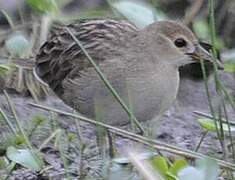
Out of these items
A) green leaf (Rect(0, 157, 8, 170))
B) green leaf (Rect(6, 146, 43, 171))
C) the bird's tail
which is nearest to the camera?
green leaf (Rect(6, 146, 43, 171))

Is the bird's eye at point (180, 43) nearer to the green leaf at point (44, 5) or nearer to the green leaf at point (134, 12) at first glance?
the green leaf at point (134, 12)

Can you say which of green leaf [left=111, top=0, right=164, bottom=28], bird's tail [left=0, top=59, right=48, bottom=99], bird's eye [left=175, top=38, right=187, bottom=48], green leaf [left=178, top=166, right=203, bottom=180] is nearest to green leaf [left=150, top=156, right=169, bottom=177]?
green leaf [left=178, top=166, right=203, bottom=180]

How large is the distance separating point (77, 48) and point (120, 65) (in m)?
0.38

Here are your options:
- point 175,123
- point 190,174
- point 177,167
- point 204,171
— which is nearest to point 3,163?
point 177,167

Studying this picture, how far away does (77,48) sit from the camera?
233 inches

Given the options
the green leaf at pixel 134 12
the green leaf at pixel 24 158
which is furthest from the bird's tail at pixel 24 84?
the green leaf at pixel 24 158

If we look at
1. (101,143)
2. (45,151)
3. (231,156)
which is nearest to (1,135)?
(45,151)

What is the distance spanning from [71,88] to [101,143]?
0.71 metres

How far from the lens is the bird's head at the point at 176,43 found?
5750 millimetres

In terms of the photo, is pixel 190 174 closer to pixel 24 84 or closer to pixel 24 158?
pixel 24 158

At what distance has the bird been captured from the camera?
217 inches

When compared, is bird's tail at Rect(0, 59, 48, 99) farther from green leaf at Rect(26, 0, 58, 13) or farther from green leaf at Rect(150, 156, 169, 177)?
green leaf at Rect(150, 156, 169, 177)

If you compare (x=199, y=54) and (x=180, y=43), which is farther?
(x=180, y=43)

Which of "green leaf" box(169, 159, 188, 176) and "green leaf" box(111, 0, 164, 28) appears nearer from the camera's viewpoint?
"green leaf" box(169, 159, 188, 176)
